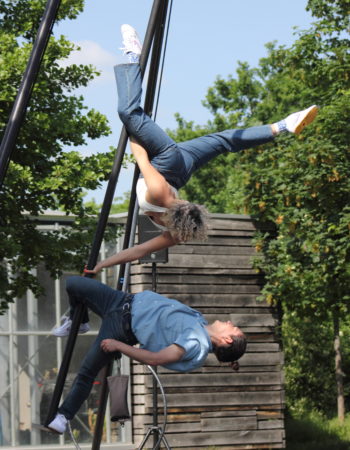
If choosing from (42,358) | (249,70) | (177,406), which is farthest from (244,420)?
(249,70)

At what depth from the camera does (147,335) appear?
16.1 feet

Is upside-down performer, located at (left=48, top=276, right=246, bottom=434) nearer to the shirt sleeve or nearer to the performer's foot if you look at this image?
the shirt sleeve

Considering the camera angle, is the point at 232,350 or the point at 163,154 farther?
the point at 163,154

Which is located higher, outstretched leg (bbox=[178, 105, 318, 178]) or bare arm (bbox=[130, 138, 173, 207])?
outstretched leg (bbox=[178, 105, 318, 178])

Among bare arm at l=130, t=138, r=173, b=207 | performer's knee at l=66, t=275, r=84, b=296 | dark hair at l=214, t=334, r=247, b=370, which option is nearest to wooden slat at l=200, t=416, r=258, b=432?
performer's knee at l=66, t=275, r=84, b=296

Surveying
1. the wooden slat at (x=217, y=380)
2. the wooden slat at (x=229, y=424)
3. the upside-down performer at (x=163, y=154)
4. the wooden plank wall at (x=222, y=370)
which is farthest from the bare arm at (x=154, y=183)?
the wooden slat at (x=229, y=424)

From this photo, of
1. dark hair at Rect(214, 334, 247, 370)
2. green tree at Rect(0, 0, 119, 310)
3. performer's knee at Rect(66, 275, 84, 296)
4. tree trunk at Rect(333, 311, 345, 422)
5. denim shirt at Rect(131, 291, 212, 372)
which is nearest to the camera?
denim shirt at Rect(131, 291, 212, 372)

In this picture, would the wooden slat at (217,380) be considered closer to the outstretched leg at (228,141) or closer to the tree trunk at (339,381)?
the tree trunk at (339,381)

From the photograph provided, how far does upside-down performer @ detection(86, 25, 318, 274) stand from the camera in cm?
497

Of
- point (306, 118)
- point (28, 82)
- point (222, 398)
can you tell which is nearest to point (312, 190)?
point (222, 398)

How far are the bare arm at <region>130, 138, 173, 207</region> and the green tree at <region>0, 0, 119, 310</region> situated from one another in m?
5.96

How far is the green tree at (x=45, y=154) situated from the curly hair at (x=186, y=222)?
6.12 m

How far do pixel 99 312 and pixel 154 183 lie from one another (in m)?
0.78

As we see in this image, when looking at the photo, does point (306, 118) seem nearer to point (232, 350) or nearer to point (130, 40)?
point (130, 40)
